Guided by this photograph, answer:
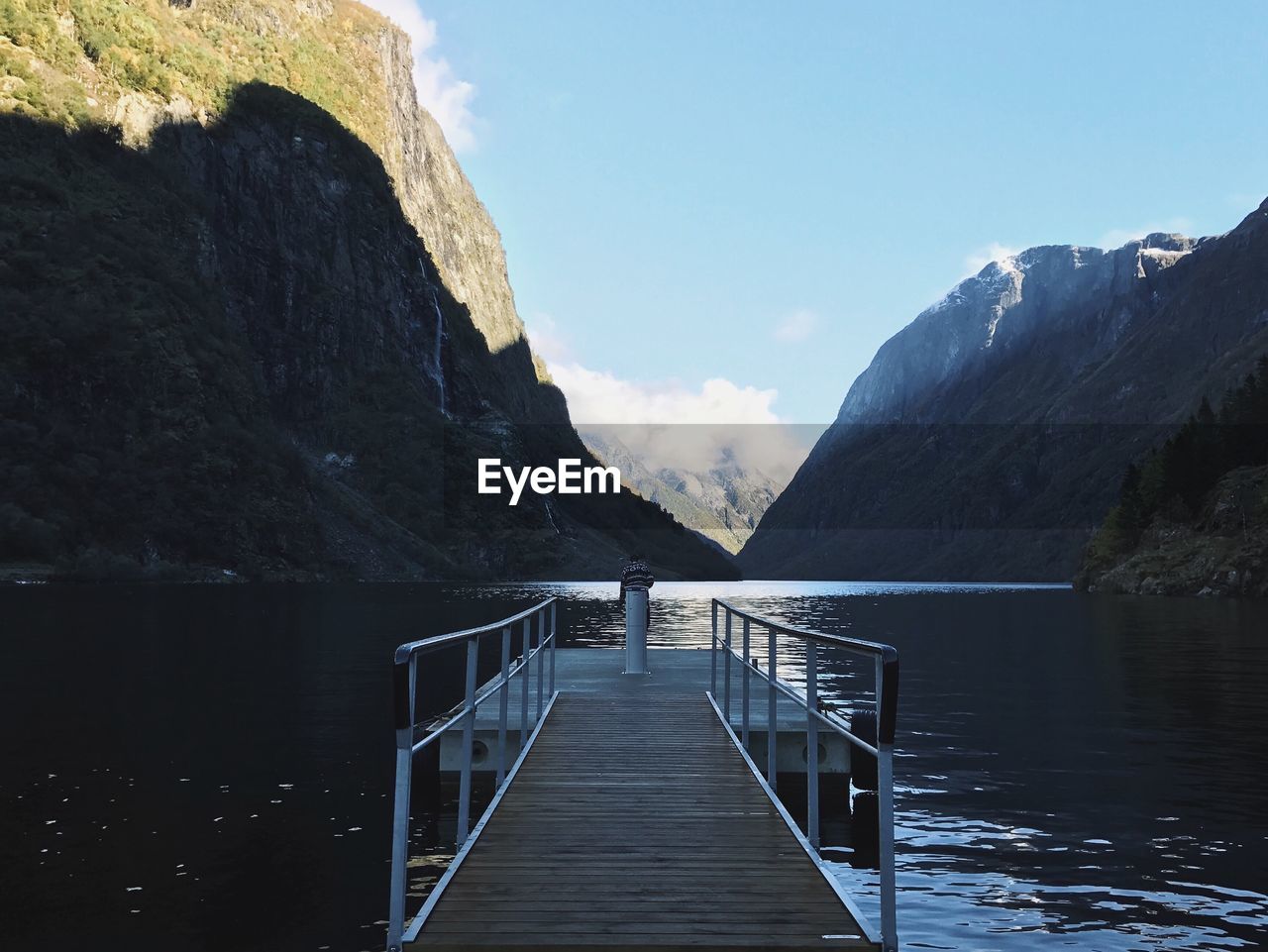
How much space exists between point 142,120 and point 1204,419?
155130 mm

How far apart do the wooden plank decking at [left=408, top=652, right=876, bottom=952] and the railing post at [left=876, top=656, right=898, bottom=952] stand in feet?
0.54

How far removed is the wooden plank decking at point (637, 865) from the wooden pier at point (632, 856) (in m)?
0.01

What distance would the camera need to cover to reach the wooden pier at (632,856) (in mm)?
6797

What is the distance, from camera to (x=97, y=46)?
18038cm

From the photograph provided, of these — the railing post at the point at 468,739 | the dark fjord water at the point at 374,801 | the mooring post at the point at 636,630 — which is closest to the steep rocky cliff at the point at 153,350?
the dark fjord water at the point at 374,801

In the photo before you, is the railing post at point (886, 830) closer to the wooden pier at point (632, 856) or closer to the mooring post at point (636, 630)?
the wooden pier at point (632, 856)

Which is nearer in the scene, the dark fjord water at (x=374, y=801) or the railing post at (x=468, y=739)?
the railing post at (x=468, y=739)

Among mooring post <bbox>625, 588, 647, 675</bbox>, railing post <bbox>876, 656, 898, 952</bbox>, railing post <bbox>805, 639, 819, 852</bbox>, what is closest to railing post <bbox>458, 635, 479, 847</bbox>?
railing post <bbox>805, 639, 819, 852</bbox>

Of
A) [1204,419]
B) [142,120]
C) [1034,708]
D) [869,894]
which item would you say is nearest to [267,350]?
[142,120]

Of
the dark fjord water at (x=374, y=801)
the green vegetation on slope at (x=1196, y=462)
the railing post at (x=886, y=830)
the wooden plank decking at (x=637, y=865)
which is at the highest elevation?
the green vegetation on slope at (x=1196, y=462)

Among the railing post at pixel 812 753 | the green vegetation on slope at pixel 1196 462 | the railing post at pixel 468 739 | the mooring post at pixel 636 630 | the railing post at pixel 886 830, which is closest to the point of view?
the railing post at pixel 886 830

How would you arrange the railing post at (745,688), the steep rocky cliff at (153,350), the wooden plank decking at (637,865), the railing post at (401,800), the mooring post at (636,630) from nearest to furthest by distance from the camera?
the railing post at (401,800) < the wooden plank decking at (637,865) < the railing post at (745,688) < the mooring post at (636,630) < the steep rocky cliff at (153,350)

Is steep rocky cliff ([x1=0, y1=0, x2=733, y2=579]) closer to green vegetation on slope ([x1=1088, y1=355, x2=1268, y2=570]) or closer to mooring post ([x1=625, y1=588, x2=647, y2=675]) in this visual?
green vegetation on slope ([x1=1088, y1=355, x2=1268, y2=570])

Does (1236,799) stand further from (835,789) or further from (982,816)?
(835,789)
